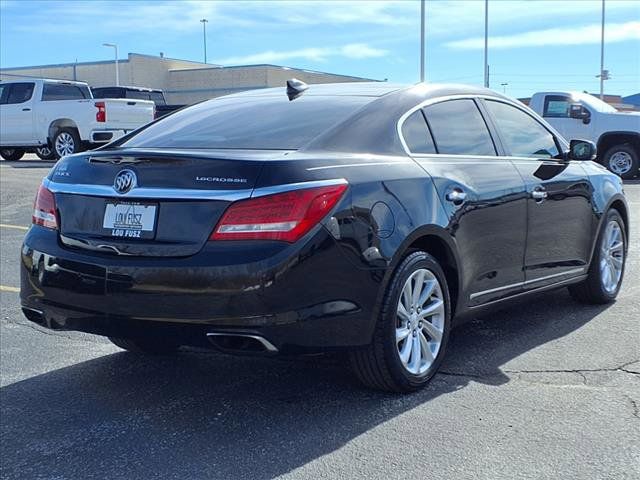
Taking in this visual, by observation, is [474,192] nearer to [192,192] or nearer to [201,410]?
[192,192]

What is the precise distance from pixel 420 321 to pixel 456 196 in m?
0.71

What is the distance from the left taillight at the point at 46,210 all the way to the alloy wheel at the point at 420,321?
175cm

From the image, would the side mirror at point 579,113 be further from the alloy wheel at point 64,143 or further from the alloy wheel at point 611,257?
the alloy wheel at point 64,143

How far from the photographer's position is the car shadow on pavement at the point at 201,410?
343 cm

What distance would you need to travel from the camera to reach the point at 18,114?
20.1 metres

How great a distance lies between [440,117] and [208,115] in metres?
1.34

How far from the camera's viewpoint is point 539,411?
3881 millimetres

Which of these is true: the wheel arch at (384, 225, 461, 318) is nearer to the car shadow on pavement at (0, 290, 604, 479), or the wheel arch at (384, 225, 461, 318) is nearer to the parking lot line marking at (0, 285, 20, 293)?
the car shadow on pavement at (0, 290, 604, 479)

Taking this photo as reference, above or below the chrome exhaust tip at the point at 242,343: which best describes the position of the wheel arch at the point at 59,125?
above

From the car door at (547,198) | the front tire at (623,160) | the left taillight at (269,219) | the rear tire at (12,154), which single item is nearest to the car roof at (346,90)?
the car door at (547,198)

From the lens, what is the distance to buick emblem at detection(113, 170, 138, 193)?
3742 mm

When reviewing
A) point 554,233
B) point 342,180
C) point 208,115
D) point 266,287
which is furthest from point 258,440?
point 554,233

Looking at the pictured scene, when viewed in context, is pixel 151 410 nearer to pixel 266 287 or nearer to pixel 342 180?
pixel 266 287

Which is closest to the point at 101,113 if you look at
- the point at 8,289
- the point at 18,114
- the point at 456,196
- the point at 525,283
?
the point at 18,114
